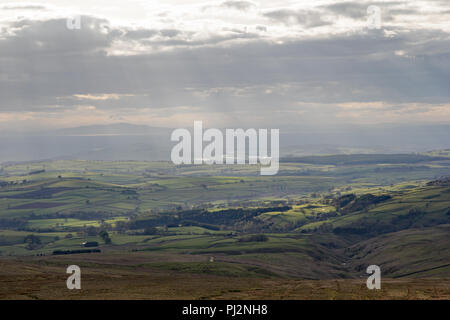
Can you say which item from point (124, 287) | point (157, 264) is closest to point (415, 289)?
point (124, 287)
